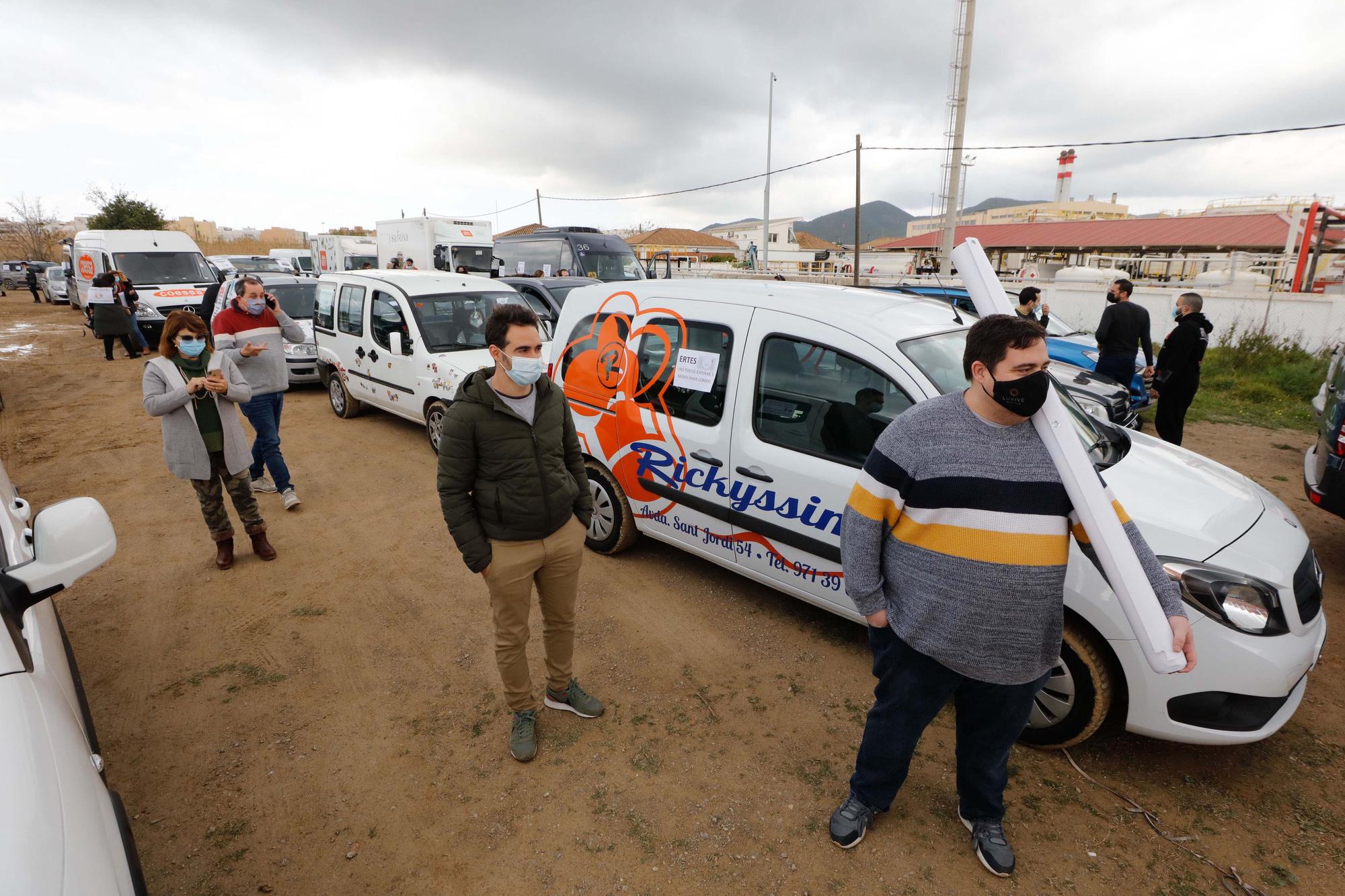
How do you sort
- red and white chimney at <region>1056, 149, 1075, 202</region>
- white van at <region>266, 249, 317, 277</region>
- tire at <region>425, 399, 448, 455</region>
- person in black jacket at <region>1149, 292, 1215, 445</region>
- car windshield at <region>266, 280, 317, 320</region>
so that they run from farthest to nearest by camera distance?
red and white chimney at <region>1056, 149, 1075, 202</region> < white van at <region>266, 249, 317, 277</region> < car windshield at <region>266, 280, 317, 320</region> < tire at <region>425, 399, 448, 455</region> < person in black jacket at <region>1149, 292, 1215, 445</region>

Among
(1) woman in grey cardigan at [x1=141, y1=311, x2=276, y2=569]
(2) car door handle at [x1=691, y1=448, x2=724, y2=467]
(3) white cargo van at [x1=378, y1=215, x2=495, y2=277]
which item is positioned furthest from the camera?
(3) white cargo van at [x1=378, y1=215, x2=495, y2=277]

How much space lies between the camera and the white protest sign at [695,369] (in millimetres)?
3633

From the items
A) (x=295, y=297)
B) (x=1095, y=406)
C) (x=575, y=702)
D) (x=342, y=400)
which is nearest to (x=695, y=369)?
(x=575, y=702)

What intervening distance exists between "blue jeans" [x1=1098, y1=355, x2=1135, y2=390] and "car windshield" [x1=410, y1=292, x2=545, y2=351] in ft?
21.9

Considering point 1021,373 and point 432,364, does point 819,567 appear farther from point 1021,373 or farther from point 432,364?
point 432,364

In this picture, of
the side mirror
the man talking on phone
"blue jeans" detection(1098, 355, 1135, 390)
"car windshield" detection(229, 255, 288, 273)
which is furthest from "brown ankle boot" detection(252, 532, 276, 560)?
"car windshield" detection(229, 255, 288, 273)

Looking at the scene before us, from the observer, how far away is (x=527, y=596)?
2.71 m

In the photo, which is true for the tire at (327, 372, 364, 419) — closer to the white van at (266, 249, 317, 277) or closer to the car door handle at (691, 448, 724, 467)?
the car door handle at (691, 448, 724, 467)

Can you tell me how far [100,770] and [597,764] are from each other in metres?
1.69

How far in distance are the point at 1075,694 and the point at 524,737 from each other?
92.1 inches

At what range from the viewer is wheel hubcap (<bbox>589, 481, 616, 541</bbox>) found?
440 cm

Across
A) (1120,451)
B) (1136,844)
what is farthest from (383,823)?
(1120,451)

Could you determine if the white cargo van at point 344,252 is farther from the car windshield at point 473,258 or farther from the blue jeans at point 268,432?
the blue jeans at point 268,432

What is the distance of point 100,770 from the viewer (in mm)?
1757
